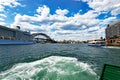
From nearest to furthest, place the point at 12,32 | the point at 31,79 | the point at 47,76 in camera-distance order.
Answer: the point at 31,79 < the point at 47,76 < the point at 12,32

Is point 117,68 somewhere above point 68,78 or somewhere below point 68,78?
above

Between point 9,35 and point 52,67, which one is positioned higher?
point 9,35

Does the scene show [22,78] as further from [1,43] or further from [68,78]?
[1,43]

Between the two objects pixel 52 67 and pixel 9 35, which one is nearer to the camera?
pixel 52 67

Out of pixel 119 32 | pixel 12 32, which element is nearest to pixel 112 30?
pixel 119 32

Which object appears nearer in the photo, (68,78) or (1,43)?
(68,78)

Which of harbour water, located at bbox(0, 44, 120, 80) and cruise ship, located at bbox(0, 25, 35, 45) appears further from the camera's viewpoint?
cruise ship, located at bbox(0, 25, 35, 45)

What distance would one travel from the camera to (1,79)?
301 inches

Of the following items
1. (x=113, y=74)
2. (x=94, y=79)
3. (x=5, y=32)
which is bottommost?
(x=94, y=79)

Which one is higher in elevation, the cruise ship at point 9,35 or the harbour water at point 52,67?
the cruise ship at point 9,35

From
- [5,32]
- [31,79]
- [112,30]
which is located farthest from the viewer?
[112,30]

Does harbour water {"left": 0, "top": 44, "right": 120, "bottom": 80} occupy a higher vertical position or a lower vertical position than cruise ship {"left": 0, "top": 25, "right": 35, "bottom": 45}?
lower

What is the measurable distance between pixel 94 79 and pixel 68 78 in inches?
76.4

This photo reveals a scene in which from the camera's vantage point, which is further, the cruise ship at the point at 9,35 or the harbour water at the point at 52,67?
the cruise ship at the point at 9,35
